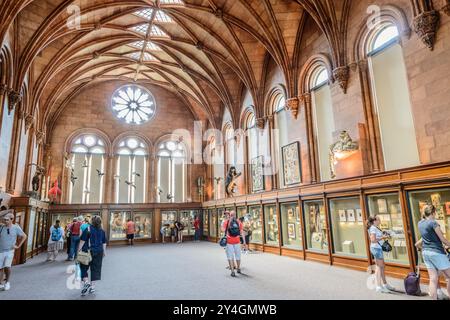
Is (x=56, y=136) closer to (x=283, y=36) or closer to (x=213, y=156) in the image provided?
(x=213, y=156)

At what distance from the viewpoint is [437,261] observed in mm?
4992

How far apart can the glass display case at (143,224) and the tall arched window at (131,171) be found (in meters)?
2.10

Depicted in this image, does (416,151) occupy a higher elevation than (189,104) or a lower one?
lower

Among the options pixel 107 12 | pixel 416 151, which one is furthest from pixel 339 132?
pixel 107 12

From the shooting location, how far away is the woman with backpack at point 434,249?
4.95m

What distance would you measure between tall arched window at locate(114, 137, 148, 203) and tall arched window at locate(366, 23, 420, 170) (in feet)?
56.0

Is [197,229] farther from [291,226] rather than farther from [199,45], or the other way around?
[199,45]

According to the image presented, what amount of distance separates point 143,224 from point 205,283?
14654 mm

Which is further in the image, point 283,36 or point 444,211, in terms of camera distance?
point 283,36

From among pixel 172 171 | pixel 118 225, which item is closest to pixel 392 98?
pixel 118 225

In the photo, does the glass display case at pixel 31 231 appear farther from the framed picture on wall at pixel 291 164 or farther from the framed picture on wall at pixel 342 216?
the framed picture on wall at pixel 342 216

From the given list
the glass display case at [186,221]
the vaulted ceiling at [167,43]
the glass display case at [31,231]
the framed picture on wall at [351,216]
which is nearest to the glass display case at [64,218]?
the glass display case at [31,231]

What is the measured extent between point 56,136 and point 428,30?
2208cm

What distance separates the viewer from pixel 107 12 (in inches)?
607
